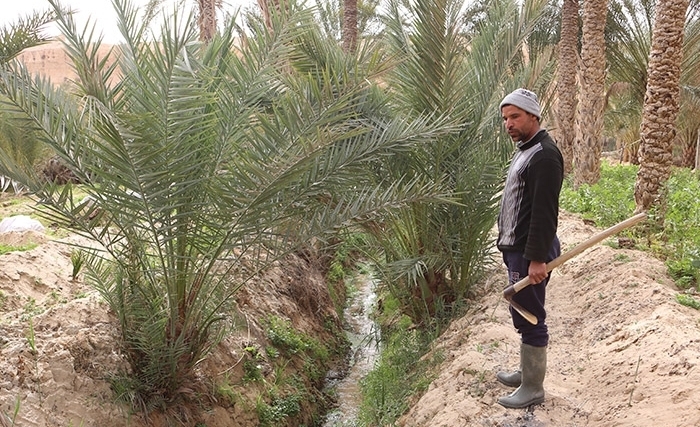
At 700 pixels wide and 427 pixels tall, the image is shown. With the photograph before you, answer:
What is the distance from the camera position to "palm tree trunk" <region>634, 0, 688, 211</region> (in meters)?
6.40

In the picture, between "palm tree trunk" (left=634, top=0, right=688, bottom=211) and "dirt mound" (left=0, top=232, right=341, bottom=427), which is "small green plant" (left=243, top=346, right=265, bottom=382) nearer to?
"dirt mound" (left=0, top=232, right=341, bottom=427)

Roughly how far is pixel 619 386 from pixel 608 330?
0.94 metres

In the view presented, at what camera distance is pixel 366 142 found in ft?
12.7

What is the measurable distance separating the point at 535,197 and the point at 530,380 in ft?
3.50

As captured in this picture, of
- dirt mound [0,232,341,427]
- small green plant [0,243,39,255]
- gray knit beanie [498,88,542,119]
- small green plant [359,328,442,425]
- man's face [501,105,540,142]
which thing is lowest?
small green plant [359,328,442,425]

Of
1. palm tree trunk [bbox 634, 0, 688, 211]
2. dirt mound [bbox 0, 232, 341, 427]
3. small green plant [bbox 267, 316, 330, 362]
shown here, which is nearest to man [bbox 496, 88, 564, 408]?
dirt mound [bbox 0, 232, 341, 427]

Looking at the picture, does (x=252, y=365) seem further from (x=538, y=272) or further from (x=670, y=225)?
(x=670, y=225)

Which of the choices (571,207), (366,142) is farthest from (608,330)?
(571,207)

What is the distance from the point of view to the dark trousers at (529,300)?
3.08 meters

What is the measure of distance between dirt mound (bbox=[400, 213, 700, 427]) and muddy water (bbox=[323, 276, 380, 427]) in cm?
122

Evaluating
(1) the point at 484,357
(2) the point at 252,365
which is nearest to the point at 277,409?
(2) the point at 252,365

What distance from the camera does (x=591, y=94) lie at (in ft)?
35.8

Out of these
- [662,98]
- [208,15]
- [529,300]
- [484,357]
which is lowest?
[484,357]

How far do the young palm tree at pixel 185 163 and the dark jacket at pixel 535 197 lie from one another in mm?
876
